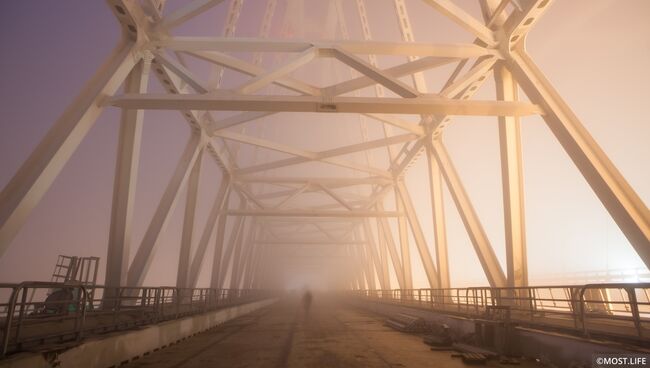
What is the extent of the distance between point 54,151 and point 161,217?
641 centimetres

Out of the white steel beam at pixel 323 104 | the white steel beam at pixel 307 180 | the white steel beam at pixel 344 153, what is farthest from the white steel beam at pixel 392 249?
the white steel beam at pixel 323 104

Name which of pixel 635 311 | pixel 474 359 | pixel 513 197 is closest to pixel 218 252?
pixel 513 197

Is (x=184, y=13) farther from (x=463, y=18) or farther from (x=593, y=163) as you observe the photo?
(x=593, y=163)

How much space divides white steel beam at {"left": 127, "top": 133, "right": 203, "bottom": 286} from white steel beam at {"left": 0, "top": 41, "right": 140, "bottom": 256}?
17.1 feet

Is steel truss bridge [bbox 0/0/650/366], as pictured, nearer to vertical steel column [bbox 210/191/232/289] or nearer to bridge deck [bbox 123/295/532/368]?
bridge deck [bbox 123/295/532/368]

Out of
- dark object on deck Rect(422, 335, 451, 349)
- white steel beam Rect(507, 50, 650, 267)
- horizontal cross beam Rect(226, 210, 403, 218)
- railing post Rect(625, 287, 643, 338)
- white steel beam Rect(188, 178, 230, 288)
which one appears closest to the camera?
railing post Rect(625, 287, 643, 338)

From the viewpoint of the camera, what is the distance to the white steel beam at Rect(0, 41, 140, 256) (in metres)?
8.61

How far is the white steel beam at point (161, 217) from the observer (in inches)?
545

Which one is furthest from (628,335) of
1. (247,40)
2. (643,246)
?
(247,40)

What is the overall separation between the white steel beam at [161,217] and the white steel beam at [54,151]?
5.21 metres

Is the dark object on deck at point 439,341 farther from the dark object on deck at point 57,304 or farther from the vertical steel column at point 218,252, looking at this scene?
the vertical steel column at point 218,252

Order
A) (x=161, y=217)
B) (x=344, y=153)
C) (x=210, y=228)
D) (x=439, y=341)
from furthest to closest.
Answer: (x=210, y=228)
(x=344, y=153)
(x=161, y=217)
(x=439, y=341)

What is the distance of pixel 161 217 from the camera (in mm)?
15562

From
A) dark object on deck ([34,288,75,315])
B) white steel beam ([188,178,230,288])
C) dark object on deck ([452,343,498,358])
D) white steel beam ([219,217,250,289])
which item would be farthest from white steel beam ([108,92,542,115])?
white steel beam ([219,217,250,289])
